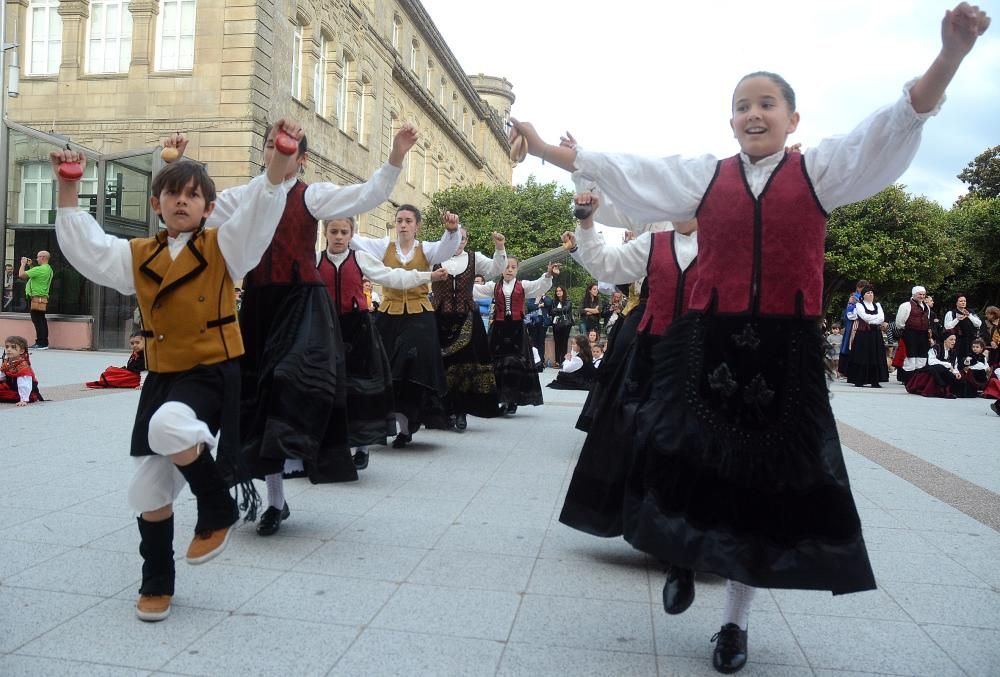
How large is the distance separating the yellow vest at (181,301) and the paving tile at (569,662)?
4.96ft

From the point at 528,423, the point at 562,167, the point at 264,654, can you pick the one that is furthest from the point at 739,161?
the point at 528,423

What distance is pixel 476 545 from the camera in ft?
14.2

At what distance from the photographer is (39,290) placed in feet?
56.5

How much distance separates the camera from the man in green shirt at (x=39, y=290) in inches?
677

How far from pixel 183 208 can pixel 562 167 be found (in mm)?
1384

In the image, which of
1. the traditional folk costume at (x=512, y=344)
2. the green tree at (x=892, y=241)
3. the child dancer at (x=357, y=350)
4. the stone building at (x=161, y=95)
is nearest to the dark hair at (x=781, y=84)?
the child dancer at (x=357, y=350)

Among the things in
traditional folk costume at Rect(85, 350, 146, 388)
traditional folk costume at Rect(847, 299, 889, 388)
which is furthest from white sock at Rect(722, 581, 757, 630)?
traditional folk costume at Rect(847, 299, 889, 388)

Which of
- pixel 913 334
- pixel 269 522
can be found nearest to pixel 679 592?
pixel 269 522

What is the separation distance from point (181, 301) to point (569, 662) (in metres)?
Result: 1.85

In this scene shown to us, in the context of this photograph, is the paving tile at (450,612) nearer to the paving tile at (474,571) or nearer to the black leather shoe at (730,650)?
→ the paving tile at (474,571)

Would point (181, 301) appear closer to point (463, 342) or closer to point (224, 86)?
point (463, 342)

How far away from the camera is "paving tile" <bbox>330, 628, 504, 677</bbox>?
2.77 metres

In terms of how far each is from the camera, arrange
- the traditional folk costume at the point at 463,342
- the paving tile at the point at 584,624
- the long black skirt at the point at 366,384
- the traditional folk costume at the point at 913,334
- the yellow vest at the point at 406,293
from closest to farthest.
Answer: the paving tile at the point at 584,624 → the long black skirt at the point at 366,384 → the yellow vest at the point at 406,293 → the traditional folk costume at the point at 463,342 → the traditional folk costume at the point at 913,334

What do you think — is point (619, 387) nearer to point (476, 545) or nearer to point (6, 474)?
point (476, 545)
